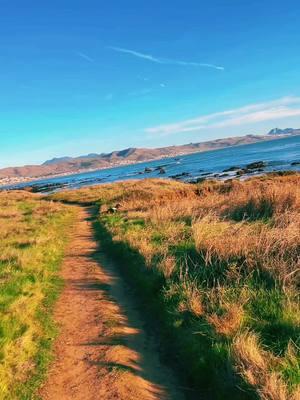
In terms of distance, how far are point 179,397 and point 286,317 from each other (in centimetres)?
194

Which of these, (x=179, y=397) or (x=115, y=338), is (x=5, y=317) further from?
(x=179, y=397)

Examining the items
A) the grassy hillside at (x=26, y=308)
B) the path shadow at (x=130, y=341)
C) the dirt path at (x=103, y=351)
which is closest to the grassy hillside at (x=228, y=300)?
the path shadow at (x=130, y=341)

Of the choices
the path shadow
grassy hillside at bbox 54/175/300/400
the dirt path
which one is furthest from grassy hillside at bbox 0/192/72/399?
grassy hillside at bbox 54/175/300/400

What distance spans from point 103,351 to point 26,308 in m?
2.55

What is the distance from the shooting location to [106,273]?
34.9 ft

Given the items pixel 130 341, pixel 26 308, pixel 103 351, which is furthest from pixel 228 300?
pixel 26 308

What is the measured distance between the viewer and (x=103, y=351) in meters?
6.12

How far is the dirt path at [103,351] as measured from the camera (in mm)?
5105

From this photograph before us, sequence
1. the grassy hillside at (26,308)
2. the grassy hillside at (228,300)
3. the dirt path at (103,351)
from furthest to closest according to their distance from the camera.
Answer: the grassy hillside at (26,308), the dirt path at (103,351), the grassy hillside at (228,300)

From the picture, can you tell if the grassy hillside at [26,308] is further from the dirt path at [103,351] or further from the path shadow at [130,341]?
the path shadow at [130,341]

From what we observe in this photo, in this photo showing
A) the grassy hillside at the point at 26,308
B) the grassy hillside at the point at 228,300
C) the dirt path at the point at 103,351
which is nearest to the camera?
the grassy hillside at the point at 228,300

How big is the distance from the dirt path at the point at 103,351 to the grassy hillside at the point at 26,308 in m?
0.26

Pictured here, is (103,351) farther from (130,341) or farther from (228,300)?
(228,300)

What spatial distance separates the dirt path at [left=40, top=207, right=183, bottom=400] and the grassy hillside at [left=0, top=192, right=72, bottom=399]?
26 centimetres
